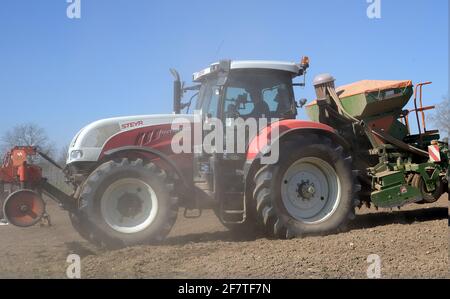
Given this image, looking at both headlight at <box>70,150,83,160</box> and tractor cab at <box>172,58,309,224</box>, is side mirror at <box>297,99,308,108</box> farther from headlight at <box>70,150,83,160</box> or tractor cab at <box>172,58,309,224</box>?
headlight at <box>70,150,83,160</box>

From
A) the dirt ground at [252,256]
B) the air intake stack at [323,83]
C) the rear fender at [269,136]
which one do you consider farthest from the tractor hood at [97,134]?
the air intake stack at [323,83]

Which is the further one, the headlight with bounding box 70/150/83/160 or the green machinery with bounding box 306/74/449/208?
the green machinery with bounding box 306/74/449/208

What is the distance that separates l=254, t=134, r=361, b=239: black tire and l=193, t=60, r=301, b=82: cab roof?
105cm

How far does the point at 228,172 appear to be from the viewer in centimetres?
682

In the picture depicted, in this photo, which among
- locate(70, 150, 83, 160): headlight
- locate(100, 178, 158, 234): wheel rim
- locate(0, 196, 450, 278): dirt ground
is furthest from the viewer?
locate(70, 150, 83, 160): headlight

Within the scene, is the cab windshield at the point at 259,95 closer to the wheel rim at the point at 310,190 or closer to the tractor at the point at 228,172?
the tractor at the point at 228,172

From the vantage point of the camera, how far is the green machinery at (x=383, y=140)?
303 inches

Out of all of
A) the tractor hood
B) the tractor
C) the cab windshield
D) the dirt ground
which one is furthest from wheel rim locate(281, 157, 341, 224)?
the tractor hood

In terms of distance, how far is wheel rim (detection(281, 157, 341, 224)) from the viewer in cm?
694

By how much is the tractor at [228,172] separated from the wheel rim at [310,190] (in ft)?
0.05
